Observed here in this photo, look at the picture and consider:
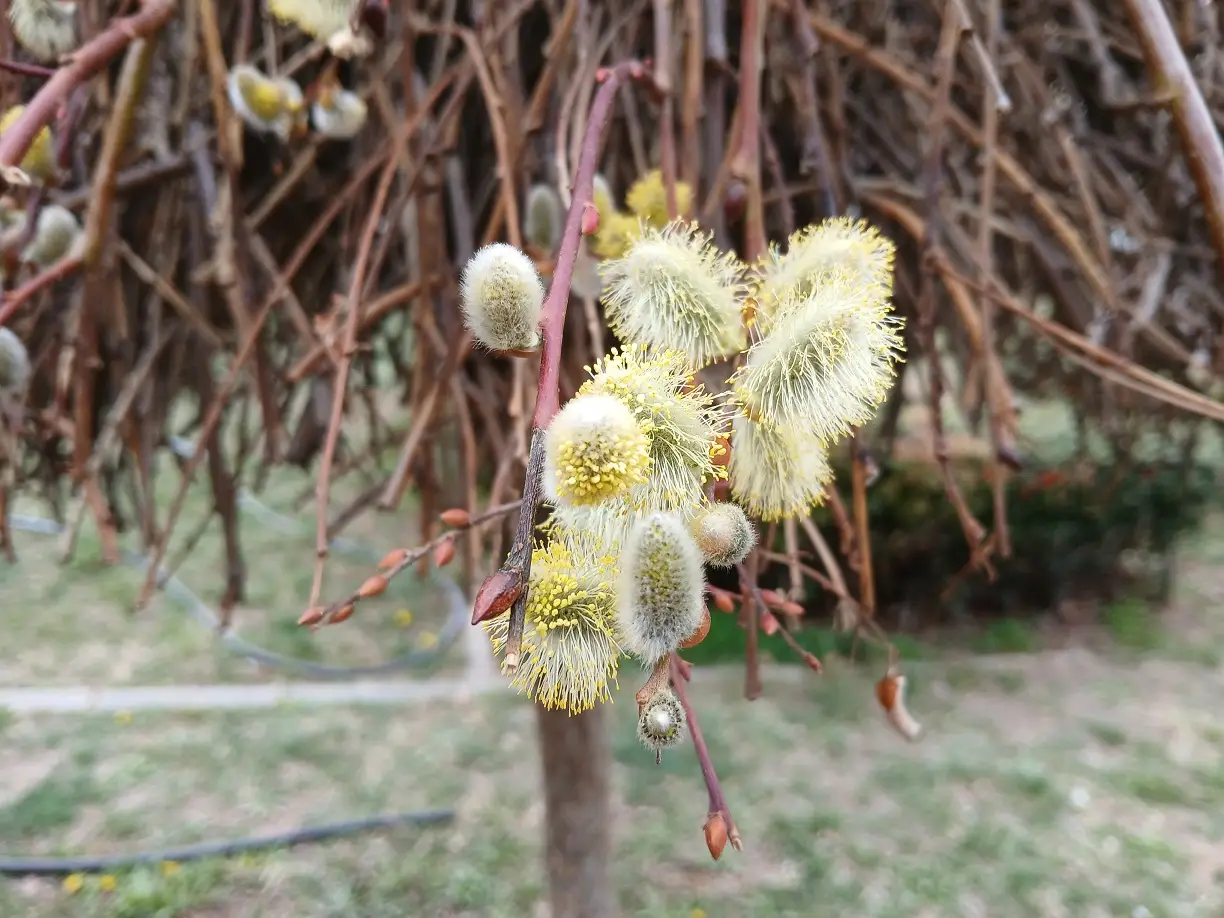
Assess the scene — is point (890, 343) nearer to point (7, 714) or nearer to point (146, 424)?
point (146, 424)

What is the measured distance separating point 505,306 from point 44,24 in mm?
678

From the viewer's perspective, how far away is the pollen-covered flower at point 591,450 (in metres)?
0.34

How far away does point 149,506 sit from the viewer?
111cm

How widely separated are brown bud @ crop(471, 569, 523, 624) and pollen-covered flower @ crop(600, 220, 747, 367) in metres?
0.16

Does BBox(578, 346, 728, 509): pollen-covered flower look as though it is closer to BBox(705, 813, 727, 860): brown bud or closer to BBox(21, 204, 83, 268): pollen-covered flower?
BBox(705, 813, 727, 860): brown bud

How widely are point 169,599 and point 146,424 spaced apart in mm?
2932

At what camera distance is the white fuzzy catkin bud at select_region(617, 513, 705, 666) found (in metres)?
0.36

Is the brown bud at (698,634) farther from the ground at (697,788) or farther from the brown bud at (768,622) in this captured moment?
the ground at (697,788)

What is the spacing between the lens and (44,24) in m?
0.81

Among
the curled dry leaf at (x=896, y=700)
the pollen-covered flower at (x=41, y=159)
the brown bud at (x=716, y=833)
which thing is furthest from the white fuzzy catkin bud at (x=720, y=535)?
the pollen-covered flower at (x=41, y=159)

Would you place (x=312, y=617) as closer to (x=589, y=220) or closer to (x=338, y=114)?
(x=589, y=220)

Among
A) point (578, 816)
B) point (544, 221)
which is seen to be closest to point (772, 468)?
point (544, 221)

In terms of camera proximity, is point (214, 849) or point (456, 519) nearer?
point (456, 519)

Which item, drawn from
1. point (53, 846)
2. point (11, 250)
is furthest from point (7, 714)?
point (11, 250)
